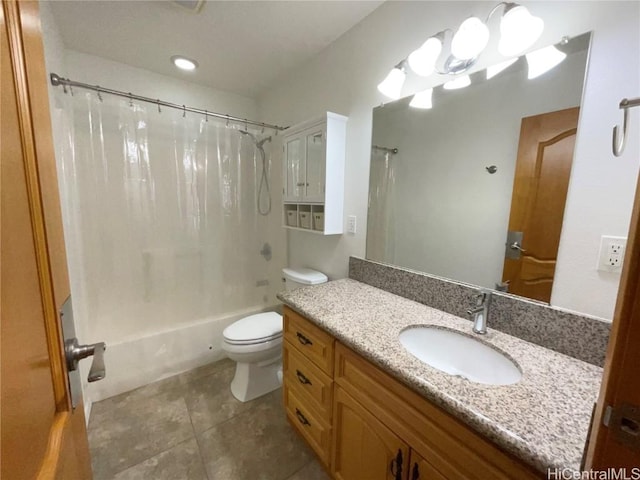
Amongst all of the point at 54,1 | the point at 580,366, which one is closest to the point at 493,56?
the point at 580,366

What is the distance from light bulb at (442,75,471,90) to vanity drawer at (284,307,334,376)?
3.98 ft

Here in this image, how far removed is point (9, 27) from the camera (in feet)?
1.21

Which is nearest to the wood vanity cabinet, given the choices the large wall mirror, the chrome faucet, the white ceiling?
the chrome faucet

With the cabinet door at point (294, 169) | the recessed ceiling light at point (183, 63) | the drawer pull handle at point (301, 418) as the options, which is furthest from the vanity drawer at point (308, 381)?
the recessed ceiling light at point (183, 63)

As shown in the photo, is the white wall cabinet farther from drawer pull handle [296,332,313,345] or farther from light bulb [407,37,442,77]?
drawer pull handle [296,332,313,345]

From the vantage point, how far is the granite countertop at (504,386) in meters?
0.55

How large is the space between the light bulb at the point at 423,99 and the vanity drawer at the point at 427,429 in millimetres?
1186

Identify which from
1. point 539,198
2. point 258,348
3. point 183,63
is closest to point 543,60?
point 539,198

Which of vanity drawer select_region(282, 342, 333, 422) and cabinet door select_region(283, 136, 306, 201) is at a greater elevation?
cabinet door select_region(283, 136, 306, 201)

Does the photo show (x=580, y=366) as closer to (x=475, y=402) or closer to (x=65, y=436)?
(x=475, y=402)

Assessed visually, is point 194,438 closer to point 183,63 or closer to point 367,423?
point 367,423

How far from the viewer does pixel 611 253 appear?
799 millimetres

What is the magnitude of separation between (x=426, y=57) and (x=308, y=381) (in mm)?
1553

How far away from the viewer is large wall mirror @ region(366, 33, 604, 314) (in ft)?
3.00
